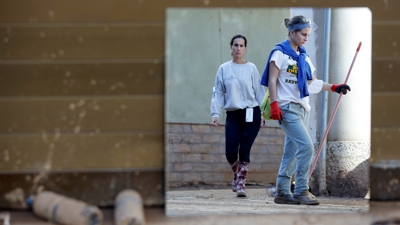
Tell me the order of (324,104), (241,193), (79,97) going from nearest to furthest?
(79,97) → (241,193) → (324,104)

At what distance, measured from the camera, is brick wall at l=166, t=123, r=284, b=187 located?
28.9ft

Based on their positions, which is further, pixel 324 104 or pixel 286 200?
pixel 324 104

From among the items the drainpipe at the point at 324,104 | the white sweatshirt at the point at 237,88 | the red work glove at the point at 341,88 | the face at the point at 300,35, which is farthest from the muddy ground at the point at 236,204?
the face at the point at 300,35

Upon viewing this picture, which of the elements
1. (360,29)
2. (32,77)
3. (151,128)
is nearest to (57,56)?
(32,77)

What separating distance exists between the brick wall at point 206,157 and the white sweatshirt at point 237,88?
4.33 ft

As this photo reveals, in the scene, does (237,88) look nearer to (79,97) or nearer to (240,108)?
(240,108)

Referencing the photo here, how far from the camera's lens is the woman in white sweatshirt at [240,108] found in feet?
24.2

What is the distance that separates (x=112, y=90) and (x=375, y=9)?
197cm

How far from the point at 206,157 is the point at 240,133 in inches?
59.6

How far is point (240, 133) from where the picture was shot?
7.45 meters

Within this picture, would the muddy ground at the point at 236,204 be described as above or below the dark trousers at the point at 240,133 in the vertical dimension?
below

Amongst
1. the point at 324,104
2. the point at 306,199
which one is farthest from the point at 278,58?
the point at 324,104

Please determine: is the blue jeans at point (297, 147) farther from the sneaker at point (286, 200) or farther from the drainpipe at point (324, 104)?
the drainpipe at point (324, 104)

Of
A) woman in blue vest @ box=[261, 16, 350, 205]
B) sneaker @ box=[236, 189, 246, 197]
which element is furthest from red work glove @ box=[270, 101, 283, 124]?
sneaker @ box=[236, 189, 246, 197]
